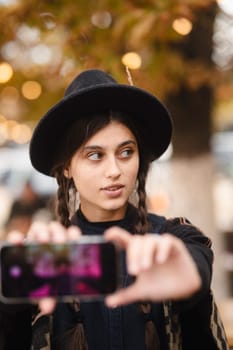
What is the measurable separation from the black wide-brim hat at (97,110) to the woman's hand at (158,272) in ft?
2.18

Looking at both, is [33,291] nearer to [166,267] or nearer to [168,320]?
[166,267]

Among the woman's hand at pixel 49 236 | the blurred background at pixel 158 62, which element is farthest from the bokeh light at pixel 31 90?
the woman's hand at pixel 49 236

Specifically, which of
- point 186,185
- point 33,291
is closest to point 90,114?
point 33,291

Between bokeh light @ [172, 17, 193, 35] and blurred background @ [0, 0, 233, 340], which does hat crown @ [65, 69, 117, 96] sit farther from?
bokeh light @ [172, 17, 193, 35]

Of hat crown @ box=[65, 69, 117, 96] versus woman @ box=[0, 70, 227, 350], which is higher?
hat crown @ box=[65, 69, 117, 96]

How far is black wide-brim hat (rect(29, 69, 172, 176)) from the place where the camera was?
1.96 metres

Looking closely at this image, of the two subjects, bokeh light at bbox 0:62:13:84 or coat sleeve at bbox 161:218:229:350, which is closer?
coat sleeve at bbox 161:218:229:350

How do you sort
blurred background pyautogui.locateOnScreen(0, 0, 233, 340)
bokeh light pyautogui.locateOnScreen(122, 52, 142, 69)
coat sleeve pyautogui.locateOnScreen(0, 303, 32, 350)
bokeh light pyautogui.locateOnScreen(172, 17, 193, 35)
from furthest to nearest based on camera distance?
1. bokeh light pyautogui.locateOnScreen(122, 52, 142, 69)
2. bokeh light pyautogui.locateOnScreen(172, 17, 193, 35)
3. blurred background pyautogui.locateOnScreen(0, 0, 233, 340)
4. coat sleeve pyautogui.locateOnScreen(0, 303, 32, 350)

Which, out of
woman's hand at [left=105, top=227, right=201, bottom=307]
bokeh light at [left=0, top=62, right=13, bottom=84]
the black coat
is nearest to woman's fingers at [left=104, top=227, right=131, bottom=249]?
woman's hand at [left=105, top=227, right=201, bottom=307]

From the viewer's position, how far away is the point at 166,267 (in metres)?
1.39

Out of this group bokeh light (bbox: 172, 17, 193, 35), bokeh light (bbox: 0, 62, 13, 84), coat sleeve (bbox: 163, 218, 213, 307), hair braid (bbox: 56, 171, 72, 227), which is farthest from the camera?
bokeh light (bbox: 0, 62, 13, 84)

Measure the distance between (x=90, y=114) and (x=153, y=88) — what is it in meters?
3.01

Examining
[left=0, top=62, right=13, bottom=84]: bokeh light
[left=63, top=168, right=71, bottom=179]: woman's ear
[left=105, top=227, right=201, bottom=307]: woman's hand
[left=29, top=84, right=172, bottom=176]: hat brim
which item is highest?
[left=0, top=62, right=13, bottom=84]: bokeh light

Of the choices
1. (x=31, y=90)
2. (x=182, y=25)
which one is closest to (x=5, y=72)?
(x=31, y=90)
